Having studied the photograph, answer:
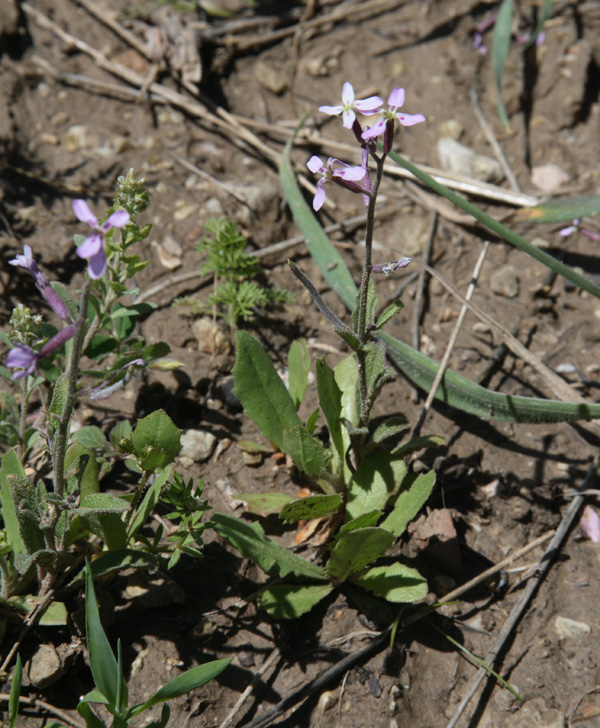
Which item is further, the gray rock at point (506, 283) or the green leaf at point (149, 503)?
the gray rock at point (506, 283)

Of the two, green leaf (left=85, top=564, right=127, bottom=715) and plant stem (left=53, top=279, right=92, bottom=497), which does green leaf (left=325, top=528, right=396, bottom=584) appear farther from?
plant stem (left=53, top=279, right=92, bottom=497)

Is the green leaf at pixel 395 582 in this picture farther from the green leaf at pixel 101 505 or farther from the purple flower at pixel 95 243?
the purple flower at pixel 95 243

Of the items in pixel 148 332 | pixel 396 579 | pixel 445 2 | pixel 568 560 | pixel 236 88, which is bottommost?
pixel 568 560

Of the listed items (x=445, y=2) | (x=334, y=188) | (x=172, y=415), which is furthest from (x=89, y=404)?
(x=445, y=2)

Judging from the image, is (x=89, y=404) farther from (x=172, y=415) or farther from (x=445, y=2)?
(x=445, y=2)

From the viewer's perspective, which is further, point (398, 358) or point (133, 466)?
point (398, 358)

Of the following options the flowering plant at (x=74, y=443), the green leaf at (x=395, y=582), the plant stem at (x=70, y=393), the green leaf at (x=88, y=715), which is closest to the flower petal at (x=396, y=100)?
the flowering plant at (x=74, y=443)
